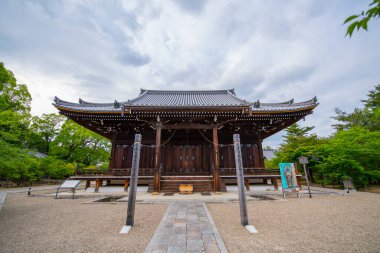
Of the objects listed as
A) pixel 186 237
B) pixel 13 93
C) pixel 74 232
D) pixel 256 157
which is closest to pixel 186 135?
pixel 256 157

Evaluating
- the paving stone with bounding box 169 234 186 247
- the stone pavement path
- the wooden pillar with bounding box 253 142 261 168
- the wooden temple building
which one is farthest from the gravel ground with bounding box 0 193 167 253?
the wooden pillar with bounding box 253 142 261 168

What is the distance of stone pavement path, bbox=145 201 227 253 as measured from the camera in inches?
102

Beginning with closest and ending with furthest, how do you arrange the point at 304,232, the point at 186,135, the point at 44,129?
the point at 304,232 → the point at 186,135 → the point at 44,129

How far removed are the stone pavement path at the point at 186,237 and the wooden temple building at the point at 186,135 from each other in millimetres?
5803

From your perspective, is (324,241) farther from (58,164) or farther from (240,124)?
(58,164)

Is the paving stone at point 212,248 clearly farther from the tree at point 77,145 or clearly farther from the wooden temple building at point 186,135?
the tree at point 77,145

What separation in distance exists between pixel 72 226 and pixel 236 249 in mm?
3938

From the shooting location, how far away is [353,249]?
2615 millimetres

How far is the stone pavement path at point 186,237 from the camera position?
260 centimetres

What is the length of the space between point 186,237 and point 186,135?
31.7ft

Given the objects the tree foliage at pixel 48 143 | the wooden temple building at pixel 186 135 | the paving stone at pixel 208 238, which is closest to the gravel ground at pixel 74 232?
the paving stone at pixel 208 238

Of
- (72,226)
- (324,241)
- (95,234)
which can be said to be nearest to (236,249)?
(324,241)

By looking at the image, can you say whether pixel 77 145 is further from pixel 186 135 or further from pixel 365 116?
pixel 365 116

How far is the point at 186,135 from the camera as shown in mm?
12594
